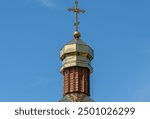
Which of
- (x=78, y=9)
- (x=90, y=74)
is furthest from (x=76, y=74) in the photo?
(x=78, y=9)

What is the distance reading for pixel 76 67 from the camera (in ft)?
99.6

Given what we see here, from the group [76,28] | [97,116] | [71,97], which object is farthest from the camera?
[76,28]

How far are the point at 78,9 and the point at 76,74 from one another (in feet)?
12.3

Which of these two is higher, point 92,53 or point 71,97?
point 92,53

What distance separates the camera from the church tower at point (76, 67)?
29.8 metres

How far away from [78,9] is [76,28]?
1099 millimetres

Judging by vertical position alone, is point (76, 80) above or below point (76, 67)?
below

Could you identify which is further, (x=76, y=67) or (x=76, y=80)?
(x=76, y=67)

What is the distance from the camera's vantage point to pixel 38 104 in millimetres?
14195

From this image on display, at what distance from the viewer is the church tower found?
29812mm

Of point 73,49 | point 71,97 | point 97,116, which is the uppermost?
point 73,49

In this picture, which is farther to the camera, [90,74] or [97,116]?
[90,74]

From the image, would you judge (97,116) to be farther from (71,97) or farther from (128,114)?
(71,97)

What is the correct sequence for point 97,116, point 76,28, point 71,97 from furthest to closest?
point 76,28 < point 71,97 < point 97,116
